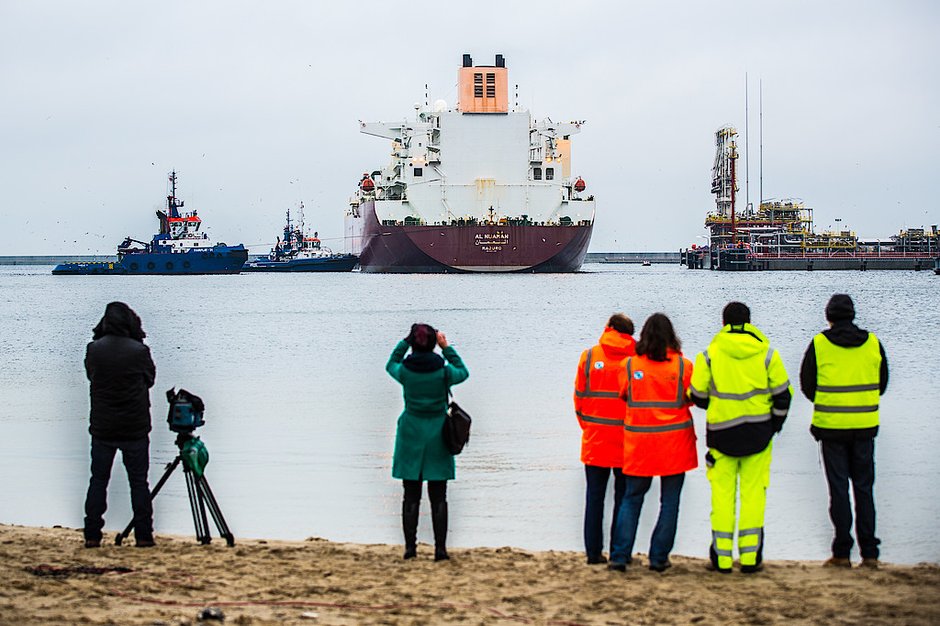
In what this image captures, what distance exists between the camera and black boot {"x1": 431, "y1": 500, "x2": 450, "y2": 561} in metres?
6.89

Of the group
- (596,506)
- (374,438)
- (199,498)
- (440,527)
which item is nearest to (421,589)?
(440,527)

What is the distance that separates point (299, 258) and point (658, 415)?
4404 inches

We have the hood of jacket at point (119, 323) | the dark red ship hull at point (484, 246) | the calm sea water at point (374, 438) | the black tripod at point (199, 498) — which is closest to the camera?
the hood of jacket at point (119, 323)

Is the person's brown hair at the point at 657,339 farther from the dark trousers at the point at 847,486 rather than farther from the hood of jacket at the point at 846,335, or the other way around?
the dark trousers at the point at 847,486

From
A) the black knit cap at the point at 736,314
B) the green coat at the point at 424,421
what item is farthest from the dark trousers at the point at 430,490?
the black knit cap at the point at 736,314

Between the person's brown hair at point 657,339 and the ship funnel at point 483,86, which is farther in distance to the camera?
the ship funnel at point 483,86

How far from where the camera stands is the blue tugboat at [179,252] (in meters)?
99.0

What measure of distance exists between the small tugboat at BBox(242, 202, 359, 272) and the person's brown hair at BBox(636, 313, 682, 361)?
322 ft

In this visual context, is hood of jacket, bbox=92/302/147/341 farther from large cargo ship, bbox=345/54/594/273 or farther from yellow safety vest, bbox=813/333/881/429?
large cargo ship, bbox=345/54/594/273

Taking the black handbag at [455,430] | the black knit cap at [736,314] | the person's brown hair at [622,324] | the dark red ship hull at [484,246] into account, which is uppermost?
the dark red ship hull at [484,246]

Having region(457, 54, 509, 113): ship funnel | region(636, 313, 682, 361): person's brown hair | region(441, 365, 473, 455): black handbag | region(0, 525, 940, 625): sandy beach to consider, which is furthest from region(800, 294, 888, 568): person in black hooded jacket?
region(457, 54, 509, 113): ship funnel

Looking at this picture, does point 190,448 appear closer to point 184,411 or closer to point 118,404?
point 184,411

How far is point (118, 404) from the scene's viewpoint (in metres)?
7.01

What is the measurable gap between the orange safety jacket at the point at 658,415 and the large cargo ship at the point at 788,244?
10235cm
